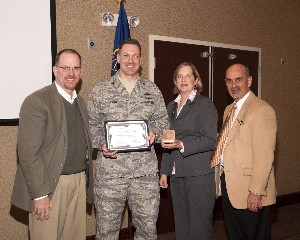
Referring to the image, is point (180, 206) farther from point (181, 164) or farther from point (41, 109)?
point (41, 109)

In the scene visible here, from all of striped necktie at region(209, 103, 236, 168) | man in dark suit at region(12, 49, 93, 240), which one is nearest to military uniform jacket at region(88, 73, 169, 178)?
man in dark suit at region(12, 49, 93, 240)

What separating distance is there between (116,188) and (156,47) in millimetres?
1999

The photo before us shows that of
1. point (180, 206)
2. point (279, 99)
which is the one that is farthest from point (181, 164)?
point (279, 99)

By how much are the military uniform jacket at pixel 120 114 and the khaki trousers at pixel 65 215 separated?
8.3 inches

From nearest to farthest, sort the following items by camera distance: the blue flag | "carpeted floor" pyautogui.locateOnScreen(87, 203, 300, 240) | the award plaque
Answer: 1. the award plaque
2. the blue flag
3. "carpeted floor" pyautogui.locateOnScreen(87, 203, 300, 240)

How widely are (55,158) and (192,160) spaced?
107 centimetres

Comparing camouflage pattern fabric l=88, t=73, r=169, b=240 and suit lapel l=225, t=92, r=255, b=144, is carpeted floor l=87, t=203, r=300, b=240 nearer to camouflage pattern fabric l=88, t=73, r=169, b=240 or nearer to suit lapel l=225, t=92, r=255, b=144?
camouflage pattern fabric l=88, t=73, r=169, b=240

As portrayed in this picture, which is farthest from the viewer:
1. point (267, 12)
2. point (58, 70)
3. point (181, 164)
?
point (267, 12)

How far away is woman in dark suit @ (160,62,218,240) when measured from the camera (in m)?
2.95

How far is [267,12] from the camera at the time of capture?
5.39 m

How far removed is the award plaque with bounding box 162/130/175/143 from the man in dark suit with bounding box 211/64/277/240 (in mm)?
418

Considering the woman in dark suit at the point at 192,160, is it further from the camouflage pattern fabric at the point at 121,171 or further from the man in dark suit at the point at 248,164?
the camouflage pattern fabric at the point at 121,171

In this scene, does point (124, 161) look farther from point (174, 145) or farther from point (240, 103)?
point (240, 103)

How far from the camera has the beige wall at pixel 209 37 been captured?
344 cm
